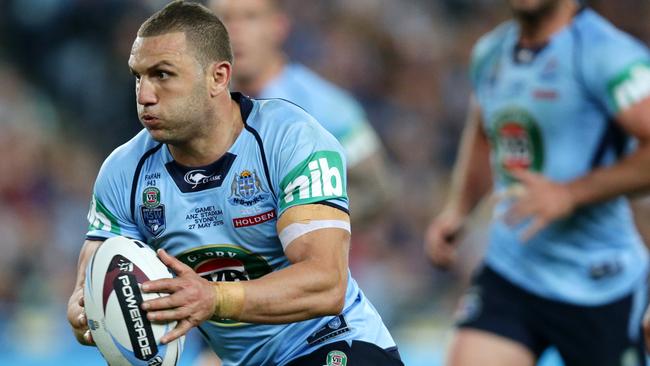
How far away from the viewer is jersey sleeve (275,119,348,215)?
3826 mm

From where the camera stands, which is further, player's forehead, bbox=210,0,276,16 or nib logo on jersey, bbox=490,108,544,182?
player's forehead, bbox=210,0,276,16

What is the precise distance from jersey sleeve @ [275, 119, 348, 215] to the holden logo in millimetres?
240

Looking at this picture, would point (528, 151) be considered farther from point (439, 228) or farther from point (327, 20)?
point (327, 20)

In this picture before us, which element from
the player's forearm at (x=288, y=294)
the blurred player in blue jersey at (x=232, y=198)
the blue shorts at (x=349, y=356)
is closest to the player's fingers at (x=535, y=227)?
the blurred player in blue jersey at (x=232, y=198)

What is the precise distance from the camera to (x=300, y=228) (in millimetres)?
3766

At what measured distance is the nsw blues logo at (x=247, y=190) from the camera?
3.94 metres

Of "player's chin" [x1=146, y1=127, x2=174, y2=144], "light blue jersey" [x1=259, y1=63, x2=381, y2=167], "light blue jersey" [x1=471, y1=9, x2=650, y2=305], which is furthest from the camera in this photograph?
"light blue jersey" [x1=259, y1=63, x2=381, y2=167]

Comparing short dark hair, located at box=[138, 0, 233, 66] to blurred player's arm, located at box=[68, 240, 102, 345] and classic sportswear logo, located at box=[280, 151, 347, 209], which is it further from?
blurred player's arm, located at box=[68, 240, 102, 345]

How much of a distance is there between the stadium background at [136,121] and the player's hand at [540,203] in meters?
4.60

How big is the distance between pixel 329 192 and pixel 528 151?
1.89 metres

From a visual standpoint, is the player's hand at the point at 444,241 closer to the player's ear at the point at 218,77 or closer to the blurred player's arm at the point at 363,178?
the blurred player's arm at the point at 363,178

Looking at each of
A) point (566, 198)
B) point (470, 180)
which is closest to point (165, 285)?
point (566, 198)

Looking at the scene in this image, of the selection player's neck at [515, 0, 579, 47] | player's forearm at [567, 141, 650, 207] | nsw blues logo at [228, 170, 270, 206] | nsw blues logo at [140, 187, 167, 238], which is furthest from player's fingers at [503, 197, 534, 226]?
nsw blues logo at [140, 187, 167, 238]

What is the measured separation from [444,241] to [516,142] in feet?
2.17
